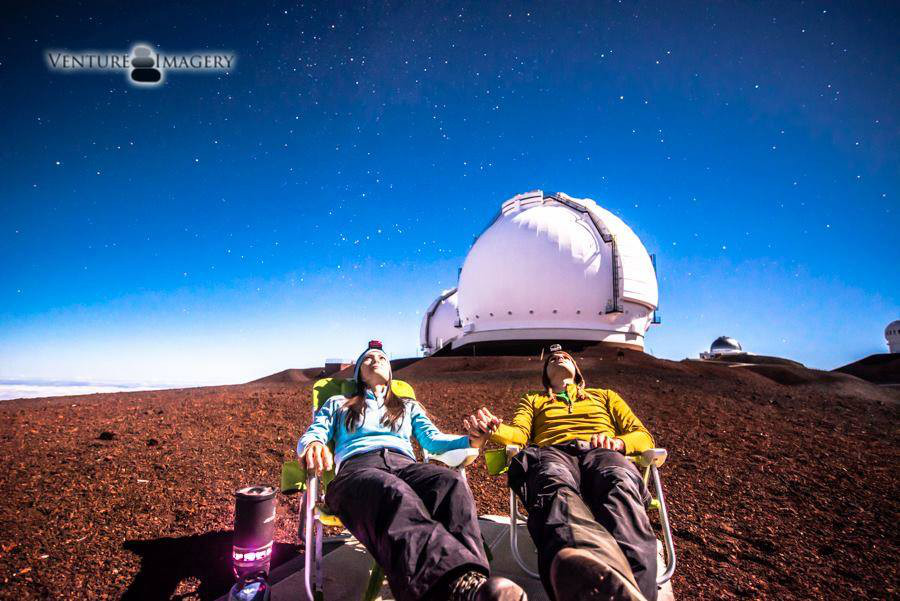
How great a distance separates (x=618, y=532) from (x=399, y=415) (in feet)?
5.15

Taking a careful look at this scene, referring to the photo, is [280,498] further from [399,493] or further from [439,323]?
[439,323]

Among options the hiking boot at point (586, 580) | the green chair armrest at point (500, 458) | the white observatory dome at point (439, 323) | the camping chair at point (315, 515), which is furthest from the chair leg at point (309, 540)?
the white observatory dome at point (439, 323)

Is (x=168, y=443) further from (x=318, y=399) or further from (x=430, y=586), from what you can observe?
(x=430, y=586)

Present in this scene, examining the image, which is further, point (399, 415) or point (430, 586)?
point (399, 415)

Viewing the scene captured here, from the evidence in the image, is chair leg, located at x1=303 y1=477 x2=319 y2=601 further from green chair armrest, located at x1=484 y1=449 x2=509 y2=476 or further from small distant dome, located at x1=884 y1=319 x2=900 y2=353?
small distant dome, located at x1=884 y1=319 x2=900 y2=353

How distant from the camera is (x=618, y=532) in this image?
2.04 metres

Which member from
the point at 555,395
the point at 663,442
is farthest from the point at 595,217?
the point at 555,395

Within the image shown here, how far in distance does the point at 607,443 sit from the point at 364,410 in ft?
5.44

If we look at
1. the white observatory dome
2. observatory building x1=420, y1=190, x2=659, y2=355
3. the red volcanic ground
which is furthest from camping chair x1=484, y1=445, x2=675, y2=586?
the white observatory dome

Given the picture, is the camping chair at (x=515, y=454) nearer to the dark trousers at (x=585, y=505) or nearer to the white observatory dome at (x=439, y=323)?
the dark trousers at (x=585, y=505)

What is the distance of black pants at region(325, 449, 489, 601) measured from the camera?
1667 mm

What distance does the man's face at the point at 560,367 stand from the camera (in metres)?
3.47

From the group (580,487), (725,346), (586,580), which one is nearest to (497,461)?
(580,487)

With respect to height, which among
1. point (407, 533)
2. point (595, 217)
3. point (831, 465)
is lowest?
point (831, 465)
